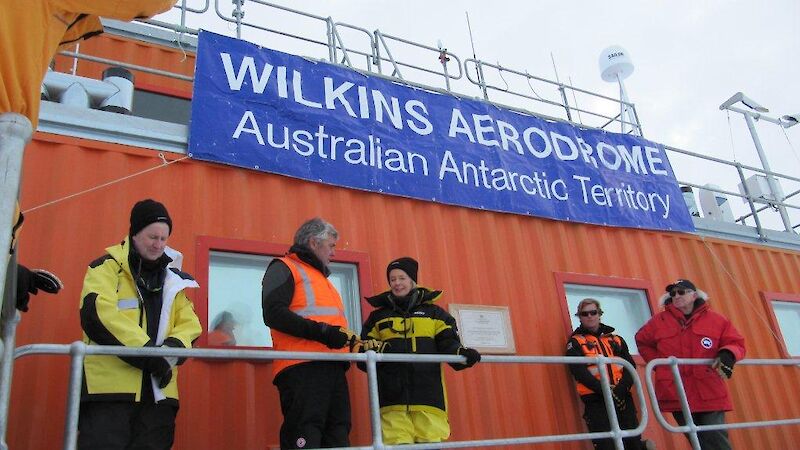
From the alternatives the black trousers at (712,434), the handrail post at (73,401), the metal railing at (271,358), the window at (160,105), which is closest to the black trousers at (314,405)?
the metal railing at (271,358)

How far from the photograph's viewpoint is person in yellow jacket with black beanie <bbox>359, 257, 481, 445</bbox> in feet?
12.6

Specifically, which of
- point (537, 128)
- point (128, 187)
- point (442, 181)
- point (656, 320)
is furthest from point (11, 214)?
point (537, 128)

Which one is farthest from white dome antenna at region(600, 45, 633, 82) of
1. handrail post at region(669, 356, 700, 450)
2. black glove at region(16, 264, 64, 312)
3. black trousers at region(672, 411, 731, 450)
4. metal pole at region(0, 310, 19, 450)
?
metal pole at region(0, 310, 19, 450)

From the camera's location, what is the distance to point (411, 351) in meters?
4.04

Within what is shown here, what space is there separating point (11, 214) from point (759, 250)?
7700 mm

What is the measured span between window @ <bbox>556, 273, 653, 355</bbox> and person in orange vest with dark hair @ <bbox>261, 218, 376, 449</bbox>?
2.95 meters

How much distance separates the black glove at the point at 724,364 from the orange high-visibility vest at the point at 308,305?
8.78 feet

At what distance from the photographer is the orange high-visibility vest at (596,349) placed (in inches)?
210

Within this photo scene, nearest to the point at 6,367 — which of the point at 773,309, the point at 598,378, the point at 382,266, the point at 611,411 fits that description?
the point at 611,411

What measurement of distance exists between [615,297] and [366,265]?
272 cm

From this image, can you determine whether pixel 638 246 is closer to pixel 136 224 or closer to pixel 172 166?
pixel 172 166

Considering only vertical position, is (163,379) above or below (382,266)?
below

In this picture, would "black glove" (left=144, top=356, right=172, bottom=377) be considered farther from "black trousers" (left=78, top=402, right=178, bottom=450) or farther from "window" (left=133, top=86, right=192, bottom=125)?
"window" (left=133, top=86, right=192, bottom=125)

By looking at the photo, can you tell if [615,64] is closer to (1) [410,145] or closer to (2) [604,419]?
(1) [410,145]
